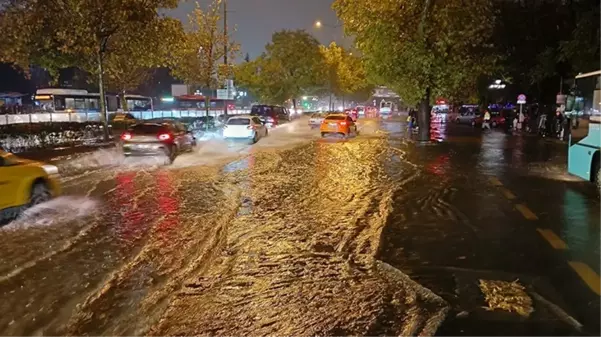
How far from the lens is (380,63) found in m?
28.2

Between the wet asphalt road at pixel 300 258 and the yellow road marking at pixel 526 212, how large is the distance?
54 mm

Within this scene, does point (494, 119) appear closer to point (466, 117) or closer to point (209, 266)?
point (466, 117)

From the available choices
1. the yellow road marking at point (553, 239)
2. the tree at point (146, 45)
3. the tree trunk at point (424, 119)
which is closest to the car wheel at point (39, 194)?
the yellow road marking at point (553, 239)

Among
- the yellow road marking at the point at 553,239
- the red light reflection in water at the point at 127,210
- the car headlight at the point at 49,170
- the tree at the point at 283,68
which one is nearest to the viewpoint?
the yellow road marking at the point at 553,239

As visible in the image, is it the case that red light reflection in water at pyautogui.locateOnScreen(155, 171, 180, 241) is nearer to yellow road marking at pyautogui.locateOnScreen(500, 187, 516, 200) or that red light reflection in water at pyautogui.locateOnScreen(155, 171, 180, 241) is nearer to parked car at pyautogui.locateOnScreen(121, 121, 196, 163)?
parked car at pyautogui.locateOnScreen(121, 121, 196, 163)

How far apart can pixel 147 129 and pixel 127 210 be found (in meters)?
9.38

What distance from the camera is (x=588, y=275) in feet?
21.4

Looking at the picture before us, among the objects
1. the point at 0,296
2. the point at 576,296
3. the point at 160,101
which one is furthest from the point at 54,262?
the point at 160,101

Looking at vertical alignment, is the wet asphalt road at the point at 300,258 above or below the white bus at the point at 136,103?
below

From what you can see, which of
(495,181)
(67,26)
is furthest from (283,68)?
(495,181)

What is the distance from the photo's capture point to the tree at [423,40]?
26266 millimetres

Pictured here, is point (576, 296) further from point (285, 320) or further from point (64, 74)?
point (64, 74)

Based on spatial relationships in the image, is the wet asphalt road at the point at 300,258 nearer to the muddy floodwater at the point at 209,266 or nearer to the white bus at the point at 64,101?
the muddy floodwater at the point at 209,266

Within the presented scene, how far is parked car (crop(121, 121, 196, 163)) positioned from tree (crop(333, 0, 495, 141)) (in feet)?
40.0
